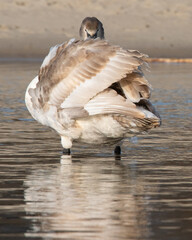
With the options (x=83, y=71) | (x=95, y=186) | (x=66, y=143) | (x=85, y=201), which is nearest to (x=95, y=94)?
(x=83, y=71)

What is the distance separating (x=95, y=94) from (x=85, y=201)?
6.12 feet

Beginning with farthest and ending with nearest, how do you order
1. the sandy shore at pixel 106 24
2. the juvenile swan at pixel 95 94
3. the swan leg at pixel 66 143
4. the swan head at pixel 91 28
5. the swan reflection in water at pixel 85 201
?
the sandy shore at pixel 106 24, the swan head at pixel 91 28, the swan leg at pixel 66 143, the juvenile swan at pixel 95 94, the swan reflection in water at pixel 85 201

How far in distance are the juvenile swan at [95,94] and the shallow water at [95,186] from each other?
32 centimetres

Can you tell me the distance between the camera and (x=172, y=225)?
206 inches

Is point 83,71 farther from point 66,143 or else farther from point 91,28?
point 91,28

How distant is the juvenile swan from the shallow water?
0.32 metres

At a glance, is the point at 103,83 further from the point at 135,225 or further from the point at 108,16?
the point at 108,16

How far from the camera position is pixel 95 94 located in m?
7.66

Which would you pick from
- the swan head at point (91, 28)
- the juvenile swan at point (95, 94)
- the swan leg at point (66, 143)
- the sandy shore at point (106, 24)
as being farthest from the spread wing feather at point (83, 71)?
the sandy shore at point (106, 24)

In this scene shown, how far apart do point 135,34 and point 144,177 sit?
76.9 feet

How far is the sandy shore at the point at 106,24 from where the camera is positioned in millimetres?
28641

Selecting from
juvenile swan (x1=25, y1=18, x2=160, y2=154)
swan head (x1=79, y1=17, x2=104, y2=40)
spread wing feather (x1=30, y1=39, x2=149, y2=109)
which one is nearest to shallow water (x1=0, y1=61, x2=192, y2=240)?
juvenile swan (x1=25, y1=18, x2=160, y2=154)

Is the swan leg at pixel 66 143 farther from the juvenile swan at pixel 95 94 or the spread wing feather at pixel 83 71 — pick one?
the spread wing feather at pixel 83 71

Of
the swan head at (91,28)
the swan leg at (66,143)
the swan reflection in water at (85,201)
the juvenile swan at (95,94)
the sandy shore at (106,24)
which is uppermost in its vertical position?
the swan head at (91,28)
